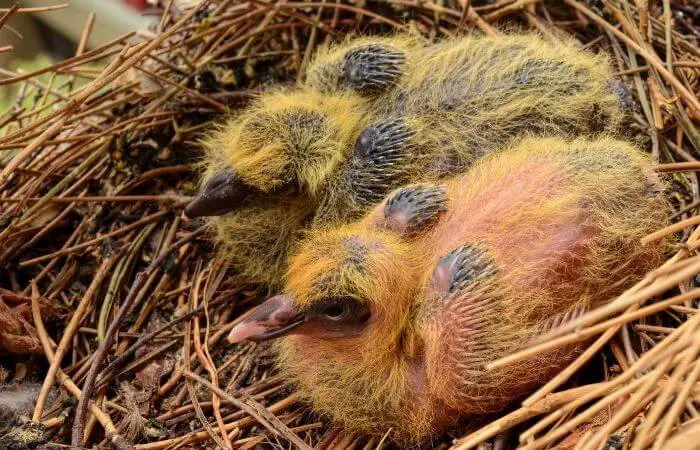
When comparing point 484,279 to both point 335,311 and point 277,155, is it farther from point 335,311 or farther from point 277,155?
point 277,155

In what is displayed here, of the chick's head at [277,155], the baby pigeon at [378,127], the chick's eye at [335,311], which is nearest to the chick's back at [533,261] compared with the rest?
the chick's eye at [335,311]

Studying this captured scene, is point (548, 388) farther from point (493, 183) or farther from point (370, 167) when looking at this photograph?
point (370, 167)

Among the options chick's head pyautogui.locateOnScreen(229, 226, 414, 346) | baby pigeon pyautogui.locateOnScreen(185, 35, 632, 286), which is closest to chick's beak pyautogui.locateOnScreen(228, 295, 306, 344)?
chick's head pyautogui.locateOnScreen(229, 226, 414, 346)

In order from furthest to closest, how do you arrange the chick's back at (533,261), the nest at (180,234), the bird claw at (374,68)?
the bird claw at (374,68)
the nest at (180,234)
the chick's back at (533,261)

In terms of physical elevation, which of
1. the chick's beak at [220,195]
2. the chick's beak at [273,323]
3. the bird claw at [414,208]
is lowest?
the chick's beak at [273,323]

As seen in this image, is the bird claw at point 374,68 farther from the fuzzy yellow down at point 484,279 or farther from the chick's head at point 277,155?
the fuzzy yellow down at point 484,279

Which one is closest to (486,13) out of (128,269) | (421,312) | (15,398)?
(421,312)
